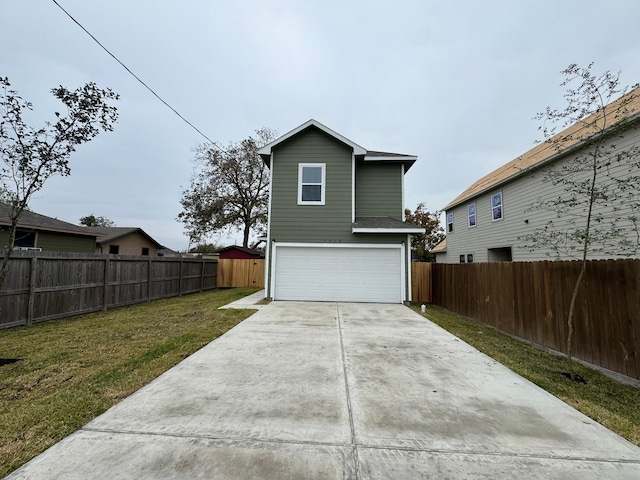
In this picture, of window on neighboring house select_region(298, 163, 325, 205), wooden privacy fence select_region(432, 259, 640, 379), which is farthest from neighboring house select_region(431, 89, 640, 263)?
window on neighboring house select_region(298, 163, 325, 205)

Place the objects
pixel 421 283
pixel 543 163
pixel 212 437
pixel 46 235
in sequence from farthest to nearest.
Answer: pixel 46 235 → pixel 421 283 → pixel 543 163 → pixel 212 437

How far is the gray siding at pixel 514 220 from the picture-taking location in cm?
895

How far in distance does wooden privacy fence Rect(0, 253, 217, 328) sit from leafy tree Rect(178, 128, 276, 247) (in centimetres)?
1202

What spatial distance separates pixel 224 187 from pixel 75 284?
649 inches

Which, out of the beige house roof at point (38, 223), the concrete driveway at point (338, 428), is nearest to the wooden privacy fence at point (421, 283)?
the concrete driveway at point (338, 428)

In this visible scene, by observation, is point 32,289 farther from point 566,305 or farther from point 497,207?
point 497,207

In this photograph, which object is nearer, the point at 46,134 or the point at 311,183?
the point at 46,134

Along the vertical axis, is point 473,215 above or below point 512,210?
above

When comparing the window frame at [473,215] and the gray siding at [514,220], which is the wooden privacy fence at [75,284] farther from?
the window frame at [473,215]

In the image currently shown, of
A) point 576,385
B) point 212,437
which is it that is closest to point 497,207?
point 576,385

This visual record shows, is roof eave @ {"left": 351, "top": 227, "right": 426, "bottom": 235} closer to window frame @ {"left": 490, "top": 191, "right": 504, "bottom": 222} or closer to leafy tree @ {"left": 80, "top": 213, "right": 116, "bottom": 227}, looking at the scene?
window frame @ {"left": 490, "top": 191, "right": 504, "bottom": 222}

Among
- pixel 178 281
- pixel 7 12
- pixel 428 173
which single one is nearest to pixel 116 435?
pixel 7 12

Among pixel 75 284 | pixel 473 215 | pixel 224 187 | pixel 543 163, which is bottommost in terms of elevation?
pixel 75 284

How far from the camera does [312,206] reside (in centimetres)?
1012
